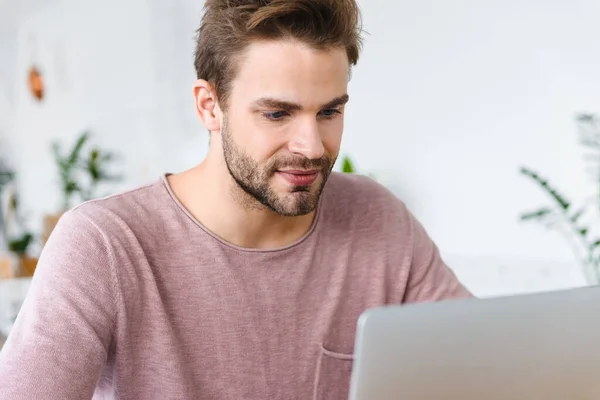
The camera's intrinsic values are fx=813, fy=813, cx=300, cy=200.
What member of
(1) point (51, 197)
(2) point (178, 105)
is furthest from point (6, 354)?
(1) point (51, 197)

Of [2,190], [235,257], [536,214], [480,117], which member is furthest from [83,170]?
[235,257]

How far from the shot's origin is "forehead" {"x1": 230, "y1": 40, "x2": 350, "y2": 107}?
136 centimetres

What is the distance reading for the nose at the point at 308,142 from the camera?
1363 millimetres

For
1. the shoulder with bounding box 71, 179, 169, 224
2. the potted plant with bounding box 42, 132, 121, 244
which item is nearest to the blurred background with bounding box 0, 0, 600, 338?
the potted plant with bounding box 42, 132, 121, 244

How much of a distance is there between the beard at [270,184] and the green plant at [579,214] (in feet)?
4.23

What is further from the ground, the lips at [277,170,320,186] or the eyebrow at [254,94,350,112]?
the eyebrow at [254,94,350,112]

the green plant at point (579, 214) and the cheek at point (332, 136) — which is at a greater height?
the cheek at point (332, 136)

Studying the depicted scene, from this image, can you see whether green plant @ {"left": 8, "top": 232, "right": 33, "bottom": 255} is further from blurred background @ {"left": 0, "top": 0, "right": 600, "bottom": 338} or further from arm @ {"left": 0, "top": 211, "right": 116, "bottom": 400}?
arm @ {"left": 0, "top": 211, "right": 116, "bottom": 400}

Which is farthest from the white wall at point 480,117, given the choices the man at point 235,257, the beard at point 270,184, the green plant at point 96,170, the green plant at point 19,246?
the green plant at point 19,246

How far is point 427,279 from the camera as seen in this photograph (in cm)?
163

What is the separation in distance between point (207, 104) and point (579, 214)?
1.50 metres

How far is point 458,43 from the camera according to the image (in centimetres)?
304

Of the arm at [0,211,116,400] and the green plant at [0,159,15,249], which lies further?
the green plant at [0,159,15,249]

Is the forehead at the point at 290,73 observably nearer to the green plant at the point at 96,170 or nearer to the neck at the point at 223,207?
the neck at the point at 223,207
